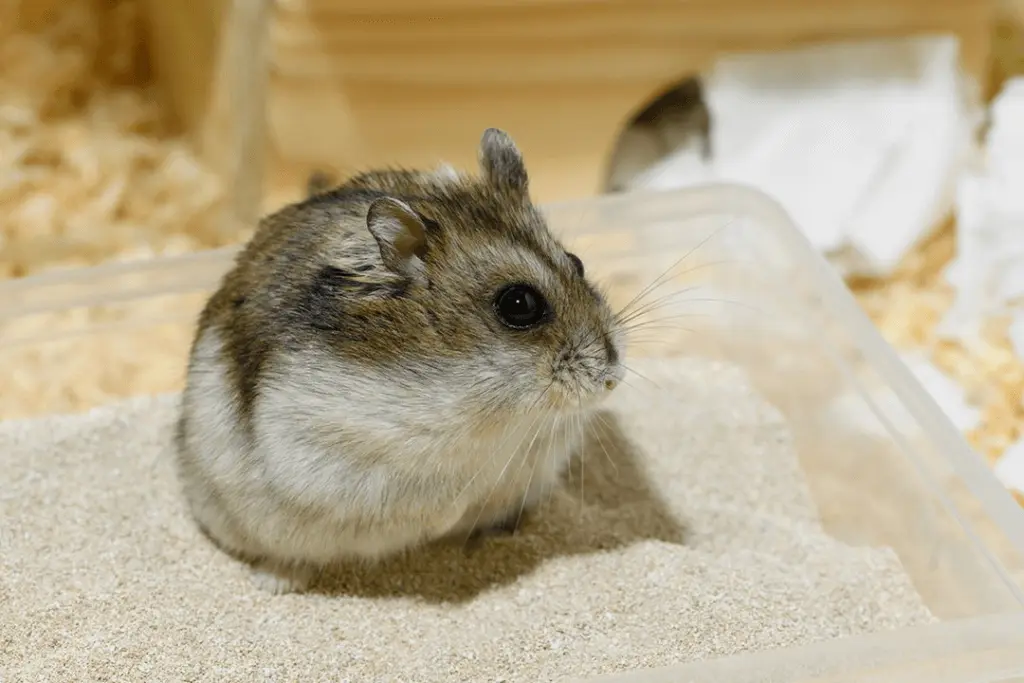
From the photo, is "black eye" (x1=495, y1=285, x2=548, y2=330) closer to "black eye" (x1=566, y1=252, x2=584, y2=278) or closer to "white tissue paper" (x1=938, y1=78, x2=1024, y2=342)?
"black eye" (x1=566, y1=252, x2=584, y2=278)

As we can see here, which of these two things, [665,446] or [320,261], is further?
[665,446]

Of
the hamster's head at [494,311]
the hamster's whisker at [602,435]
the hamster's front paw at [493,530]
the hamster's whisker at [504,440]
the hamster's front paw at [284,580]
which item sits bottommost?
the hamster's front paw at [284,580]

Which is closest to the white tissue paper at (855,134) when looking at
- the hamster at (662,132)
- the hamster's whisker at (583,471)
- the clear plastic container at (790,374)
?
the hamster at (662,132)

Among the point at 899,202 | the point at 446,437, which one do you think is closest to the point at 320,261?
the point at 446,437

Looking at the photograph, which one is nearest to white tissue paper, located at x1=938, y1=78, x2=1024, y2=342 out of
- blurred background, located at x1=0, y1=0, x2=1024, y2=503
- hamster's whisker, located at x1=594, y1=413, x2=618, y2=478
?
blurred background, located at x1=0, y1=0, x2=1024, y2=503

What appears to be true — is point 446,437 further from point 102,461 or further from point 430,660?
point 102,461

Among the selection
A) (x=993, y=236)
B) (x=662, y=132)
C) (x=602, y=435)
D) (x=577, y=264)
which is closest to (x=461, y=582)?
(x=602, y=435)

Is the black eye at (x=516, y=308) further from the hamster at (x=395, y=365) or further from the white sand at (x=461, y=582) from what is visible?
the white sand at (x=461, y=582)
